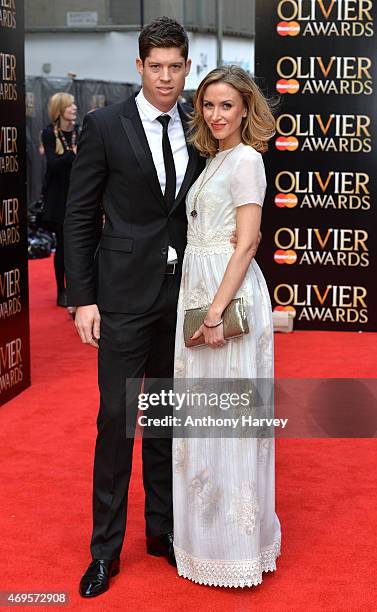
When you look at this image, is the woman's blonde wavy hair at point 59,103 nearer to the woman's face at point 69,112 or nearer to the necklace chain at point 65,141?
the woman's face at point 69,112

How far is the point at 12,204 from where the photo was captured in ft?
18.7

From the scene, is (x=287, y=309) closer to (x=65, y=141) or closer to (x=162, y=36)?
(x=65, y=141)

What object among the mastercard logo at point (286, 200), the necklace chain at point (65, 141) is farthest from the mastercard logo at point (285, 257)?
the necklace chain at point (65, 141)

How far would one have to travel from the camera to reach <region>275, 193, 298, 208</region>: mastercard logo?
24.7 ft

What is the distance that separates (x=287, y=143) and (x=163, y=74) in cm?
443

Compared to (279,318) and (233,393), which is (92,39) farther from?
(233,393)

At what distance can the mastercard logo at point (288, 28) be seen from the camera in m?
7.38

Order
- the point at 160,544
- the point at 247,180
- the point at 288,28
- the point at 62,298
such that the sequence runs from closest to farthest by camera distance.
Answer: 1. the point at 247,180
2. the point at 160,544
3. the point at 288,28
4. the point at 62,298

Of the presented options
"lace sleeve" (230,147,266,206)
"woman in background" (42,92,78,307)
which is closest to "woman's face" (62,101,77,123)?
"woman in background" (42,92,78,307)

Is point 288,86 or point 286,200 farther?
point 286,200

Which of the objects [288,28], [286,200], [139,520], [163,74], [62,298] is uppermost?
[288,28]

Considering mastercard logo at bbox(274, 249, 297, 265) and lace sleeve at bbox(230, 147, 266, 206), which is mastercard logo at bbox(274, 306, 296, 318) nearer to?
mastercard logo at bbox(274, 249, 297, 265)

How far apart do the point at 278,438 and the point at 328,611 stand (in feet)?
6.20

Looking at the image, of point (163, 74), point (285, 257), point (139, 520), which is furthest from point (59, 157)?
point (163, 74)
